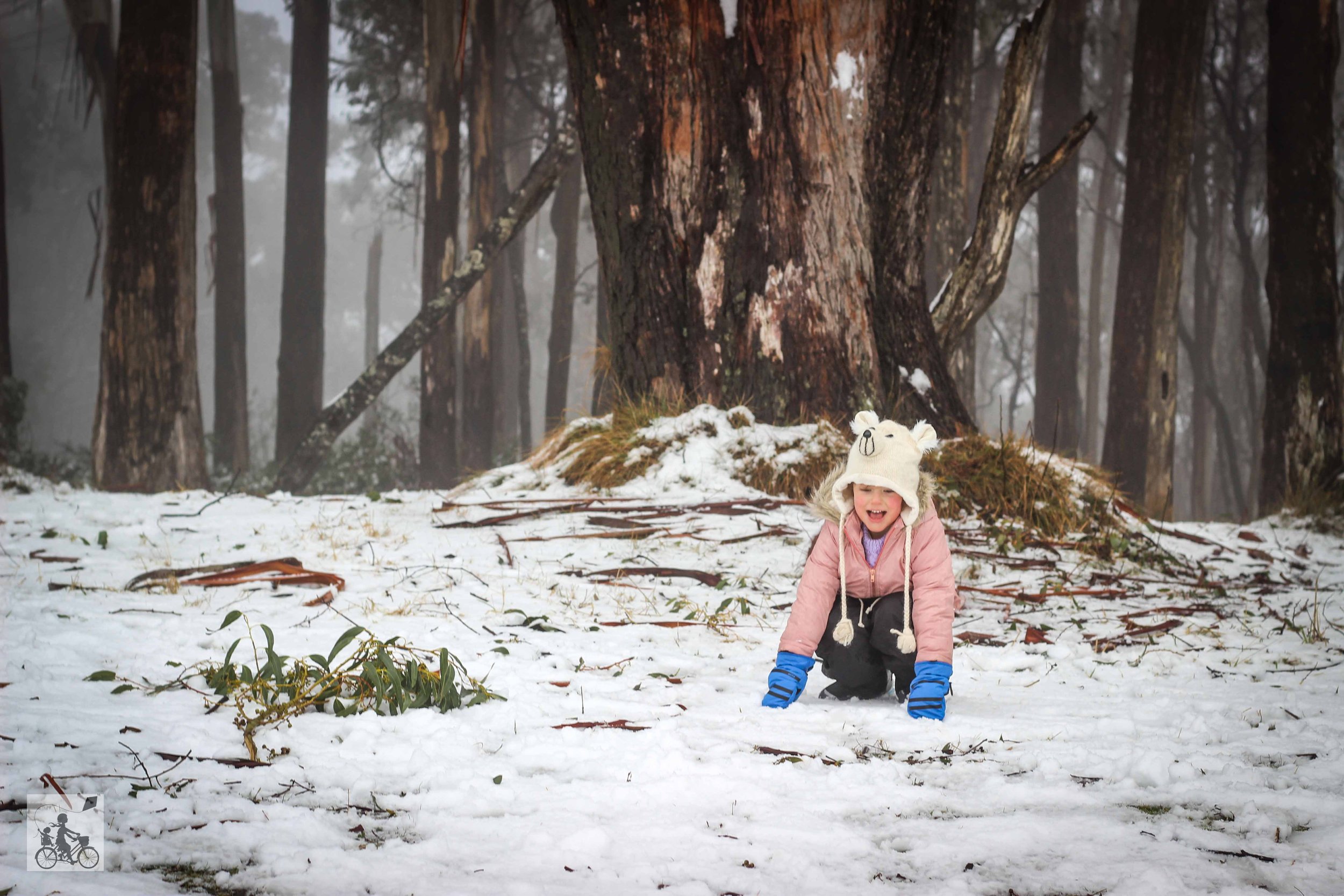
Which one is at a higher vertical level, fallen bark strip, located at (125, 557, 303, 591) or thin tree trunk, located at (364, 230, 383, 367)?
thin tree trunk, located at (364, 230, 383, 367)

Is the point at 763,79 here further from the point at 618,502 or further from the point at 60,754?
the point at 60,754

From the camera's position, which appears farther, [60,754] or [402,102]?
[402,102]

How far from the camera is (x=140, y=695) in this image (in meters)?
2.35

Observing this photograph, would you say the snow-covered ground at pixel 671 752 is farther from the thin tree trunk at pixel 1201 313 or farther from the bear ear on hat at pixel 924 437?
the thin tree trunk at pixel 1201 313

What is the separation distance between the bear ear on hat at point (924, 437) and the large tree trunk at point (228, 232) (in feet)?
46.4

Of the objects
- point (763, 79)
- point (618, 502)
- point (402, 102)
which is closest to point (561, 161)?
point (763, 79)

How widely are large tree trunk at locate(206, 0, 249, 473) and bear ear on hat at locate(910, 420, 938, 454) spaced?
557 inches

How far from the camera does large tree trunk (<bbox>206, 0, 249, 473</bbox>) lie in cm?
1503

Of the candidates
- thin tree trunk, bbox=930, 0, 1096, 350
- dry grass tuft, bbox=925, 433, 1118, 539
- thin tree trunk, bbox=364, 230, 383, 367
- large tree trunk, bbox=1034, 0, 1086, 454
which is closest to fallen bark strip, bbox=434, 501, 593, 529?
dry grass tuft, bbox=925, 433, 1118, 539

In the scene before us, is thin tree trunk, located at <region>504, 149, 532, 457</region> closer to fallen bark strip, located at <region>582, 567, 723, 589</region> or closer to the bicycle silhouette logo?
fallen bark strip, located at <region>582, 567, 723, 589</region>

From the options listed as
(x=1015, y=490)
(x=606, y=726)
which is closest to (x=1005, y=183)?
(x=1015, y=490)

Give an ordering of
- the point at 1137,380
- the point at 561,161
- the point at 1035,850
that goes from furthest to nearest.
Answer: the point at 1137,380 < the point at 561,161 < the point at 1035,850

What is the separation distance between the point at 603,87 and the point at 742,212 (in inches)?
50.2

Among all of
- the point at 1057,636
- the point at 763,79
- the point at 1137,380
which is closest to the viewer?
the point at 1057,636
